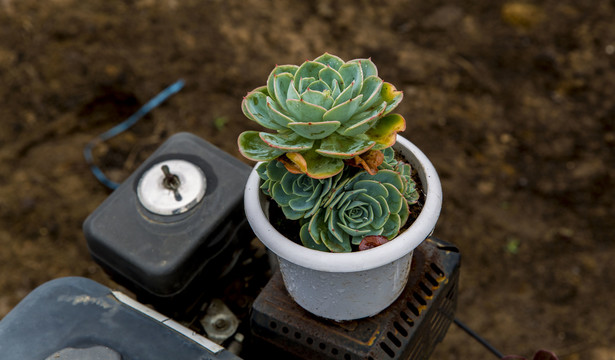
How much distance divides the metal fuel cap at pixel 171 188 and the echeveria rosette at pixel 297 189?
0.92 ft

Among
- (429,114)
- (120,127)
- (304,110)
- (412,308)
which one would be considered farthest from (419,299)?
(120,127)

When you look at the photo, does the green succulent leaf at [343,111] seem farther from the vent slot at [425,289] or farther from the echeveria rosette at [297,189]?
the vent slot at [425,289]

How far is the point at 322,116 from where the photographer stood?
0.76m

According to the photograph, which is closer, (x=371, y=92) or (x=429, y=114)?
(x=371, y=92)

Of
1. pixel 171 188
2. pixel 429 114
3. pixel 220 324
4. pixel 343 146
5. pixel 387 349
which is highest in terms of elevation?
pixel 343 146

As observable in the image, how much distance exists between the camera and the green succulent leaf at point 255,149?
31.7 inches

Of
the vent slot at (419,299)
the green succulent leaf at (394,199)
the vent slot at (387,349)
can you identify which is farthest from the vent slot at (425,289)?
the green succulent leaf at (394,199)

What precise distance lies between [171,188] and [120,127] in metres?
1.71

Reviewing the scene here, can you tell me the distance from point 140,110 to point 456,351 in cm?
181

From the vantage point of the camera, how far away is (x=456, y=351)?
83.4 inches

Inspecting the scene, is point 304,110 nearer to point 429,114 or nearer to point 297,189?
point 297,189

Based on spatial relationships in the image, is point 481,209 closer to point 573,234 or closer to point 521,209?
point 521,209

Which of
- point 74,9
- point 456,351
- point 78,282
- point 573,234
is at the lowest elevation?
point 456,351

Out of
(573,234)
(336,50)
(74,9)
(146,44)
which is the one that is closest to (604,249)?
(573,234)
